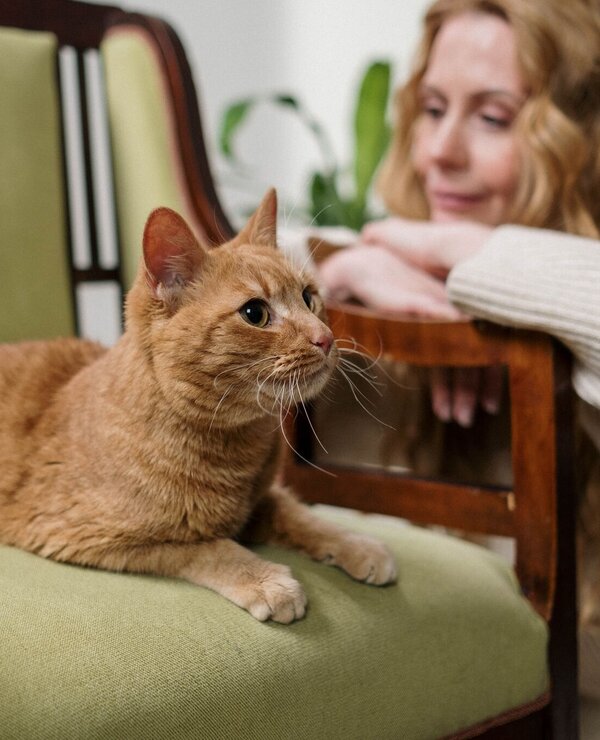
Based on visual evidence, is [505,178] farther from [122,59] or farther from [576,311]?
[122,59]

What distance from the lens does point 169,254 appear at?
32.4 inches

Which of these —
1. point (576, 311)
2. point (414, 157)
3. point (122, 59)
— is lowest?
point (576, 311)

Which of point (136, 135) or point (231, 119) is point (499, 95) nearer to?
point (136, 135)

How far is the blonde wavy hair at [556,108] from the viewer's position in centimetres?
137

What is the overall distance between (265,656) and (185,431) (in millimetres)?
230

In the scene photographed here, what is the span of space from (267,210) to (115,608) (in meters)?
0.45

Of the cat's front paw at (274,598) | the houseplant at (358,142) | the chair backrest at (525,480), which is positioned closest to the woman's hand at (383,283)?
the chair backrest at (525,480)

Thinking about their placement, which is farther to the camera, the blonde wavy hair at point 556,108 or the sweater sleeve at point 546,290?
the blonde wavy hair at point 556,108

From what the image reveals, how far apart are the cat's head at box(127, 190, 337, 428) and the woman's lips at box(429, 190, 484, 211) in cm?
66

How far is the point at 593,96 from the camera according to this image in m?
1.45

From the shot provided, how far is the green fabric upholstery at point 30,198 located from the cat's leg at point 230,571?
0.52m

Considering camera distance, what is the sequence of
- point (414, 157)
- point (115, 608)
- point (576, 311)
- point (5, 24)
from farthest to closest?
point (414, 157) → point (5, 24) → point (576, 311) → point (115, 608)

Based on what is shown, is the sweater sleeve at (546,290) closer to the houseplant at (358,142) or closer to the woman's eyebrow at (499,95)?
the woman's eyebrow at (499,95)

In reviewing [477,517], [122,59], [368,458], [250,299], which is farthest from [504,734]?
[122,59]
